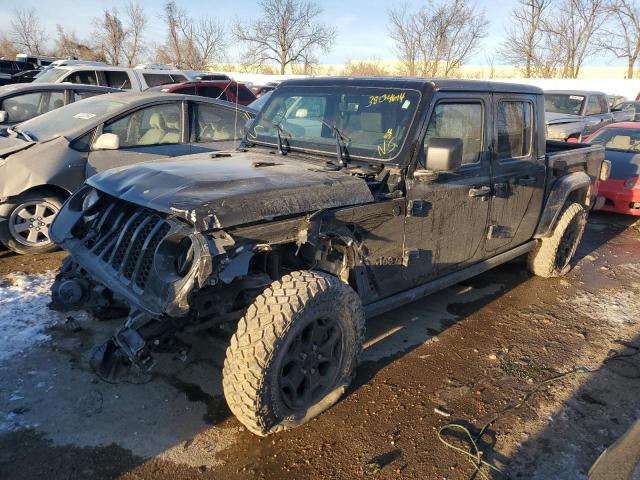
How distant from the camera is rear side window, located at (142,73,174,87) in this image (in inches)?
502

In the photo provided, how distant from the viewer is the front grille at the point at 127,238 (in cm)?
295

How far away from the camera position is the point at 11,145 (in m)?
5.48

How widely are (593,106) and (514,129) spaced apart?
11.3 m

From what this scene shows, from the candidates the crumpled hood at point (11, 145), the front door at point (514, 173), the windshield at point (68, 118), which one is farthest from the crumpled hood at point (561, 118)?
the crumpled hood at point (11, 145)

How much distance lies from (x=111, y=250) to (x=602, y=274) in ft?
17.6

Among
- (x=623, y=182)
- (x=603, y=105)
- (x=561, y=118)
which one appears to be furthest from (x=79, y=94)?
(x=603, y=105)

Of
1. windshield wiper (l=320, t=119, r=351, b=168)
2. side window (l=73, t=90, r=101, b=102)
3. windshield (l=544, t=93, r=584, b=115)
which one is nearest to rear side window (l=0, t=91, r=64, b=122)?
side window (l=73, t=90, r=101, b=102)

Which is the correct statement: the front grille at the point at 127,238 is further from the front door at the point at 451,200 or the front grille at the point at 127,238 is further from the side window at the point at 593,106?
the side window at the point at 593,106

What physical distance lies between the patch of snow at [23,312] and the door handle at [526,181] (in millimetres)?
4071

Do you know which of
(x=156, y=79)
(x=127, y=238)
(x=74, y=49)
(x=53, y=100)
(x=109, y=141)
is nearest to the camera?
(x=127, y=238)

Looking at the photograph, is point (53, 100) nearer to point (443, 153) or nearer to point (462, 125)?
point (462, 125)

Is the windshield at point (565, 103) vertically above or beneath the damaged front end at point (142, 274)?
above

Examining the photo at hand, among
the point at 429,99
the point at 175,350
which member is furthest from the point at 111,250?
the point at 429,99

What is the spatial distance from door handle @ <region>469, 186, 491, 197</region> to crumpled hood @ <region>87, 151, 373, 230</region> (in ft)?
3.52
